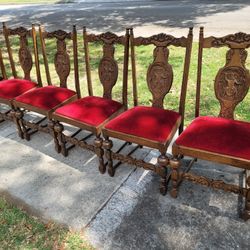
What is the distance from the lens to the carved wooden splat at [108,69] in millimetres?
3547

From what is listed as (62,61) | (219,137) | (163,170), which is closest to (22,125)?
(62,61)

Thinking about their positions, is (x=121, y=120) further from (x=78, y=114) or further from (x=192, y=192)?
(x=192, y=192)

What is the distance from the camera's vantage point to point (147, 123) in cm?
298

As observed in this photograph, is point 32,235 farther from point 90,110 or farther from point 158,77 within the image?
point 158,77

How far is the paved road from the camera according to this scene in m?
9.98

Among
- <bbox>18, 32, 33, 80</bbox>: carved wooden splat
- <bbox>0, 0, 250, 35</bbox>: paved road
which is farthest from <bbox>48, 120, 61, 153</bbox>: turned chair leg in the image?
<bbox>0, 0, 250, 35</bbox>: paved road

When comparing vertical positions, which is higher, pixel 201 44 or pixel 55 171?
pixel 201 44

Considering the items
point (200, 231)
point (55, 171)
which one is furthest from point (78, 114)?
point (200, 231)

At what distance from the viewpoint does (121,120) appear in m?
3.09

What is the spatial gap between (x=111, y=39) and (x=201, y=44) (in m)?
1.00

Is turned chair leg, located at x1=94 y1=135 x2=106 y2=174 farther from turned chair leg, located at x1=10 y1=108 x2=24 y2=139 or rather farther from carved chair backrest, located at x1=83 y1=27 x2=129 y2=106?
turned chair leg, located at x1=10 y1=108 x2=24 y2=139

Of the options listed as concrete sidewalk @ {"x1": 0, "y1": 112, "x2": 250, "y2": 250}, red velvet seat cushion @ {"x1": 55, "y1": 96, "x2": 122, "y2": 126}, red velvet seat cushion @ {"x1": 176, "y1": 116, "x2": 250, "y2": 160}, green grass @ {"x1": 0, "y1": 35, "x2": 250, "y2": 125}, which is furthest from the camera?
green grass @ {"x1": 0, "y1": 35, "x2": 250, "y2": 125}

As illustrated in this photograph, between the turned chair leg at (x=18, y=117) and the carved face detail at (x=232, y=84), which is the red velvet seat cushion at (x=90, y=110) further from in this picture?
the carved face detail at (x=232, y=84)

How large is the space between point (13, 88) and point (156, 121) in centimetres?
215
